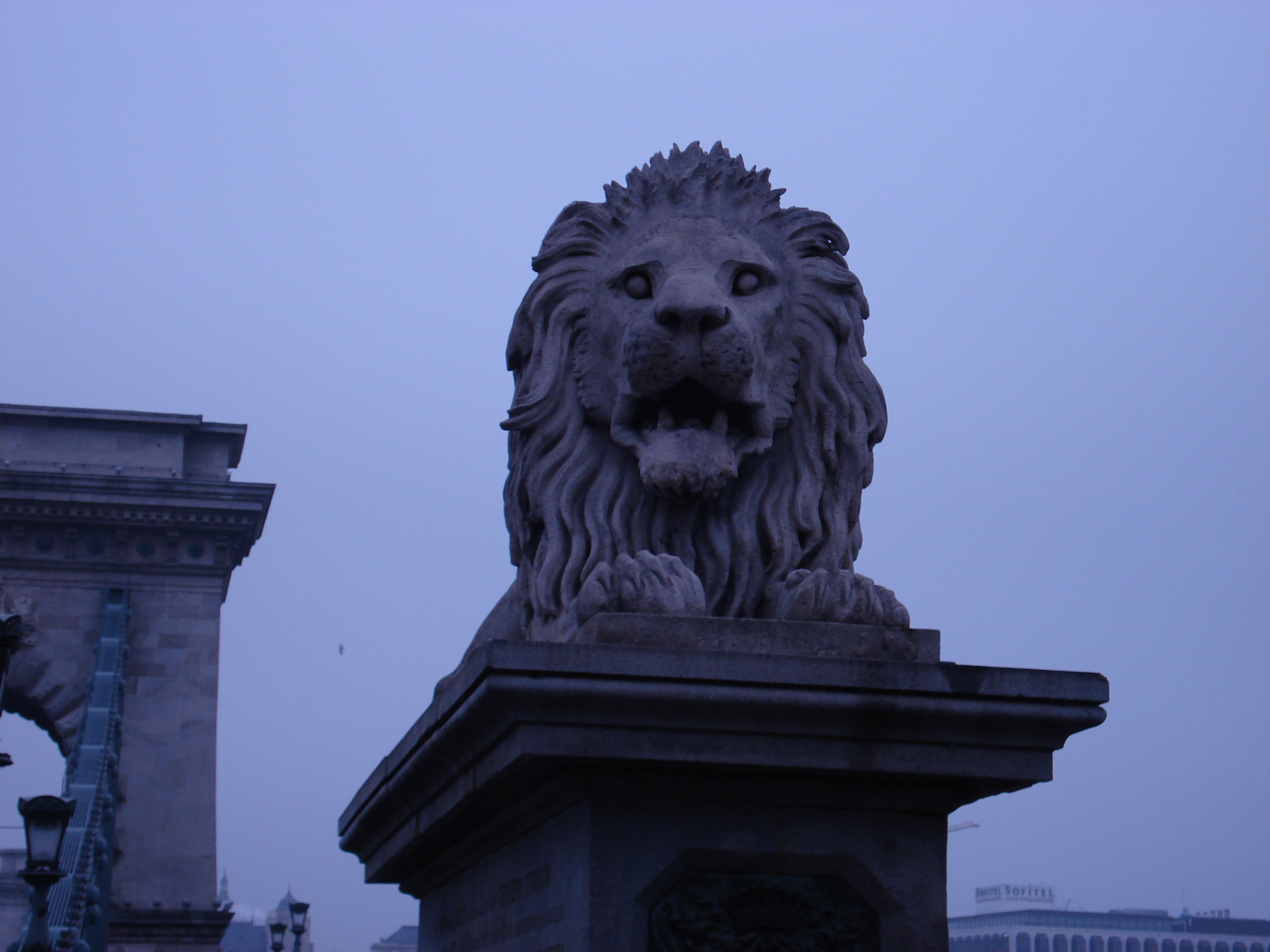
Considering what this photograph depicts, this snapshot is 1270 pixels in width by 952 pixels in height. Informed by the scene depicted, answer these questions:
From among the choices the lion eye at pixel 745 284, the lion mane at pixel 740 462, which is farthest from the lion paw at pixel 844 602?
the lion eye at pixel 745 284

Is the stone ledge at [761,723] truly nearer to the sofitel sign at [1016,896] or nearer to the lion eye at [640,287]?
the lion eye at [640,287]

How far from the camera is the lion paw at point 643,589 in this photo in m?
3.60

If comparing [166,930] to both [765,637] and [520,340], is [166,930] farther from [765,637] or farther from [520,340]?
[765,637]

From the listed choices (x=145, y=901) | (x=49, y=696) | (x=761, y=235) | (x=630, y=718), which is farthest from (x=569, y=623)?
(x=49, y=696)

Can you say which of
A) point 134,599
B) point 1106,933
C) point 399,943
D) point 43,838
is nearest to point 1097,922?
point 1106,933

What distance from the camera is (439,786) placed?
3941mm

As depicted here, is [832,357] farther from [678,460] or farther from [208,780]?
[208,780]

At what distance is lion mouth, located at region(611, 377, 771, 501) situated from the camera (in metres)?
3.91

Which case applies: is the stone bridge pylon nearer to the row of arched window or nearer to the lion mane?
the lion mane

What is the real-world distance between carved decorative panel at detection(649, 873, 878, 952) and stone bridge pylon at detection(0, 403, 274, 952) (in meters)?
26.4

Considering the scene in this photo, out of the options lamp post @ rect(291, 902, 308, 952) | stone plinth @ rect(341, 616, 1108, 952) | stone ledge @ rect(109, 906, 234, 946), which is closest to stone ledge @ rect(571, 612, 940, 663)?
stone plinth @ rect(341, 616, 1108, 952)

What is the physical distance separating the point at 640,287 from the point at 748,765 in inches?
53.9

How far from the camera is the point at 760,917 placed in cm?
322

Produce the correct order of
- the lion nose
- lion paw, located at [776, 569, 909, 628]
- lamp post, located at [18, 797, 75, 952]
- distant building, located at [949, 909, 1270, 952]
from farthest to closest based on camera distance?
distant building, located at [949, 909, 1270, 952], lamp post, located at [18, 797, 75, 952], the lion nose, lion paw, located at [776, 569, 909, 628]
